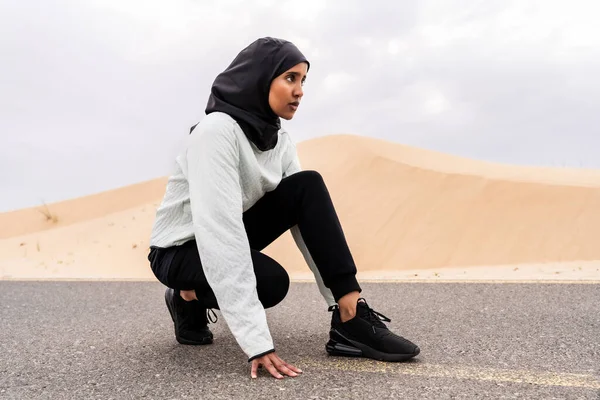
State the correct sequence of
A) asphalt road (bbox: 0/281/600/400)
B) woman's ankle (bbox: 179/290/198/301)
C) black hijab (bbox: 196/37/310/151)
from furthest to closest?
woman's ankle (bbox: 179/290/198/301) → black hijab (bbox: 196/37/310/151) → asphalt road (bbox: 0/281/600/400)

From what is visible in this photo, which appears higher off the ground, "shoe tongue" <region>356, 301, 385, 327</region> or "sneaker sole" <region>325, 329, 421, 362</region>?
"shoe tongue" <region>356, 301, 385, 327</region>

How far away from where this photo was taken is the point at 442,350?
2670 millimetres

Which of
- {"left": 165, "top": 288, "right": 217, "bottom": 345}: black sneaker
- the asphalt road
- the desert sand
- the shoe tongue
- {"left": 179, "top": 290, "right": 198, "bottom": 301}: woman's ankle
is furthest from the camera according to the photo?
the desert sand

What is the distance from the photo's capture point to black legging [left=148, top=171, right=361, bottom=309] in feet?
7.81

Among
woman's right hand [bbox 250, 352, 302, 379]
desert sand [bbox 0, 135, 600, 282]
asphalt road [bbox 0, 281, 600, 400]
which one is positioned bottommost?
desert sand [bbox 0, 135, 600, 282]

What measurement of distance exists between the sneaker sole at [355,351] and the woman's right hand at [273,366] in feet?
1.10

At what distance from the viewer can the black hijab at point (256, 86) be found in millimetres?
2354

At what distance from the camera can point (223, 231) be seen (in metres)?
2.21

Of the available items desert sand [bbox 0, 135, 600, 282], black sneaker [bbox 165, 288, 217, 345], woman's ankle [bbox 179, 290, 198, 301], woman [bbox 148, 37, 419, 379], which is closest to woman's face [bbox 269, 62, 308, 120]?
woman [bbox 148, 37, 419, 379]

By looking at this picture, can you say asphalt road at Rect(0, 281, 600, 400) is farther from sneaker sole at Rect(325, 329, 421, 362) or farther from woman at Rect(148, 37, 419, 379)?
woman at Rect(148, 37, 419, 379)

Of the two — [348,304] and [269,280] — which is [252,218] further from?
[348,304]

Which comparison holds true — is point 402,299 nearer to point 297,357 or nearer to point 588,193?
point 297,357

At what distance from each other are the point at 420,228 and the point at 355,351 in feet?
22.6

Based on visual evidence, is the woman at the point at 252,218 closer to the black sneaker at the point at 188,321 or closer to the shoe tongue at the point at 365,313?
the shoe tongue at the point at 365,313
